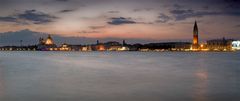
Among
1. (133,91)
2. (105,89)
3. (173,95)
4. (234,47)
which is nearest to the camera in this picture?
(173,95)

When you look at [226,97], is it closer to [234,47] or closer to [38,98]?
[38,98]

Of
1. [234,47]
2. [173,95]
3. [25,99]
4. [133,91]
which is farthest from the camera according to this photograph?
[234,47]

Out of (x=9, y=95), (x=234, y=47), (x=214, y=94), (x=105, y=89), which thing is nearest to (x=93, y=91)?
(x=105, y=89)

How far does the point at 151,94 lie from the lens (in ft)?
53.8

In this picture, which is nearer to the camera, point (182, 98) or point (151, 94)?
point (182, 98)

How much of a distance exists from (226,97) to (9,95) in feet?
33.2

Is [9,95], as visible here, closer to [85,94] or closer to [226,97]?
[85,94]

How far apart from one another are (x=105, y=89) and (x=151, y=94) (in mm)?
3066

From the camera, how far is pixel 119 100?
14805 millimetres

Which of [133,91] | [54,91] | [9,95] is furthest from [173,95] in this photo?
[9,95]

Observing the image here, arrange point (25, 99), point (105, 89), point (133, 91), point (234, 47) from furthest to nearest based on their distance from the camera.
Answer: point (234, 47) → point (105, 89) → point (133, 91) → point (25, 99)

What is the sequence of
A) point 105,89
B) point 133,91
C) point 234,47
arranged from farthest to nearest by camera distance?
point 234,47
point 105,89
point 133,91

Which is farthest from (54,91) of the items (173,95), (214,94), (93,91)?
(214,94)

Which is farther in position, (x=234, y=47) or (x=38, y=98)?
(x=234, y=47)
